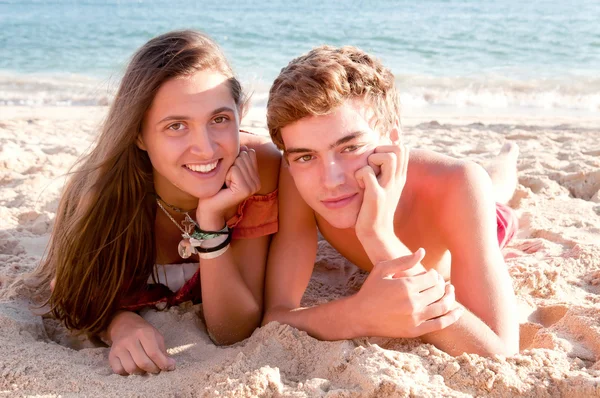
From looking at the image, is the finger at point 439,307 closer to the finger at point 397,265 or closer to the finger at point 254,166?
the finger at point 397,265

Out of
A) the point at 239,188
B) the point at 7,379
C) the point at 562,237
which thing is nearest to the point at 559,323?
the point at 562,237

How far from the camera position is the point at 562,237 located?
12.7 ft

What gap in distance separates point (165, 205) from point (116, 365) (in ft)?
2.97

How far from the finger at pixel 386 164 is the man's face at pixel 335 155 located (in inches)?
2.6

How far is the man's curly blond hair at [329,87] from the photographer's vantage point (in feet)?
8.41

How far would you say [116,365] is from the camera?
2.53 meters

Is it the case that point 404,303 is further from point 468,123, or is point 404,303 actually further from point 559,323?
point 468,123

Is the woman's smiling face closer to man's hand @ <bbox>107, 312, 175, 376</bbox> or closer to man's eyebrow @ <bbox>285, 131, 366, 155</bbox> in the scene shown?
man's eyebrow @ <bbox>285, 131, 366, 155</bbox>

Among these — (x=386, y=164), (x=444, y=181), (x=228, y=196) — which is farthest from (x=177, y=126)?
(x=444, y=181)

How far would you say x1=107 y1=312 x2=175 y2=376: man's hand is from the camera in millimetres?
2502

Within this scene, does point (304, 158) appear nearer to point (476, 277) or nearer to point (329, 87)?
point (329, 87)

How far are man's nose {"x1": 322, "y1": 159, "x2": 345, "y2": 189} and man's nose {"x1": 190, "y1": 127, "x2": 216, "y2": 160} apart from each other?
55 centimetres

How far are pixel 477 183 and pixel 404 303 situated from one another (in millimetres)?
646

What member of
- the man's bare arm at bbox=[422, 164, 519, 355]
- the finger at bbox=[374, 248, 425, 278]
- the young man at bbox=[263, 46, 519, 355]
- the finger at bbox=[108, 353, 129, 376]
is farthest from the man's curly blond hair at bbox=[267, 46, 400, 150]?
the finger at bbox=[108, 353, 129, 376]
